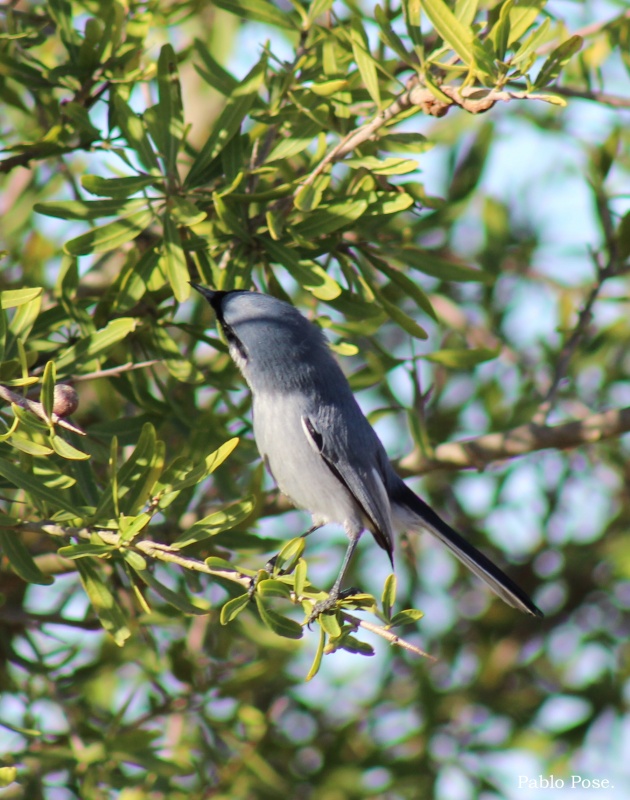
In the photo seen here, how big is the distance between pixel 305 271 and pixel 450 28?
2.18 feet

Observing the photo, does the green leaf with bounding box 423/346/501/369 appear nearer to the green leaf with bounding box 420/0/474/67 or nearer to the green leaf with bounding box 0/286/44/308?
the green leaf with bounding box 420/0/474/67

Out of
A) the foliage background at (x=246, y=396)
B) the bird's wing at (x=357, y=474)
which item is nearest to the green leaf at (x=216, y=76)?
the foliage background at (x=246, y=396)

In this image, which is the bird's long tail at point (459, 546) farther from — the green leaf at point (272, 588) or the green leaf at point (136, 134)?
the green leaf at point (136, 134)

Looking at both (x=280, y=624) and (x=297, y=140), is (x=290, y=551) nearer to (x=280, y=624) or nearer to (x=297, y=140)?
(x=280, y=624)

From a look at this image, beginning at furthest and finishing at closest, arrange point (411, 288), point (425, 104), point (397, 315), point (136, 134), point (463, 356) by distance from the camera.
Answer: point (463, 356) < point (411, 288) < point (397, 315) < point (136, 134) < point (425, 104)

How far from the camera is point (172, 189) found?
7.98 feet

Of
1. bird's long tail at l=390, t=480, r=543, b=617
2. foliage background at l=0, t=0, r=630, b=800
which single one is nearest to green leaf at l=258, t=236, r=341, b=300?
foliage background at l=0, t=0, r=630, b=800

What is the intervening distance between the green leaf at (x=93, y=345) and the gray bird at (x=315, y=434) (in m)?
0.60

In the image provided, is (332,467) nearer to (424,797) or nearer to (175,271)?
(175,271)

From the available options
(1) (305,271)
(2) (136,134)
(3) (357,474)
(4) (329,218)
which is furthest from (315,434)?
(2) (136,134)

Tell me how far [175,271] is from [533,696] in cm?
235

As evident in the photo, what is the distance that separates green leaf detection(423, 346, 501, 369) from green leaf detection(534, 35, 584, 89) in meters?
0.99

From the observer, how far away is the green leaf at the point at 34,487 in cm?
191

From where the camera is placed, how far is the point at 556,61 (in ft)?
6.79
